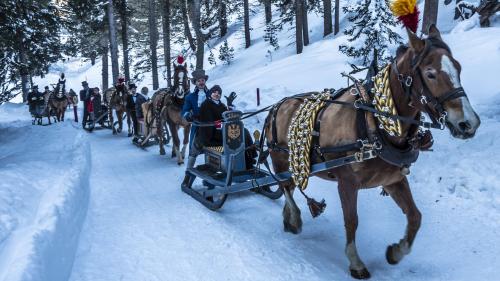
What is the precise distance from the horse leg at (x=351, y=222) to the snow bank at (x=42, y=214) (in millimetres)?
2912

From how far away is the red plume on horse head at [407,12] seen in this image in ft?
12.9

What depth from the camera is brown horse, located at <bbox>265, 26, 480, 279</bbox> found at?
3.47m

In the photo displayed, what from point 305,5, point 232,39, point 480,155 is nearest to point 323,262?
point 480,155

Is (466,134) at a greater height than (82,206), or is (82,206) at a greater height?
(466,134)

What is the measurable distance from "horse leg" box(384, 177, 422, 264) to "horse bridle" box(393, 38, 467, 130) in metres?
1.18

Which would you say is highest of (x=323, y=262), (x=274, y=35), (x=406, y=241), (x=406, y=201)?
(x=274, y=35)

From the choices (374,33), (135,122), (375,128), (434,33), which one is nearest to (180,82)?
(135,122)

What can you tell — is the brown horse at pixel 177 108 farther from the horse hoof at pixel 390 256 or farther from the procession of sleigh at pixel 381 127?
the horse hoof at pixel 390 256

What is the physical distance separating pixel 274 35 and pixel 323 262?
86.8 ft

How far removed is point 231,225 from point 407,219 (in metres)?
2.45

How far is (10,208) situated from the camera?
5.79 meters

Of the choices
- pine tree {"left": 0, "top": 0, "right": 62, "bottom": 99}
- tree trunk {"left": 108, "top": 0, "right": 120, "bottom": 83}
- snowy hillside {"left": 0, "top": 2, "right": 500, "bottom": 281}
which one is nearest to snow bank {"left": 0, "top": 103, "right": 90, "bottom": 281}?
snowy hillside {"left": 0, "top": 2, "right": 500, "bottom": 281}

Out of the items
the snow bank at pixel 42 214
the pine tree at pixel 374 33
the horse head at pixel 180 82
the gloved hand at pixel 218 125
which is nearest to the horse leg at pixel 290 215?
Result: the gloved hand at pixel 218 125

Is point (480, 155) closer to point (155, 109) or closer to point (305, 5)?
point (155, 109)
